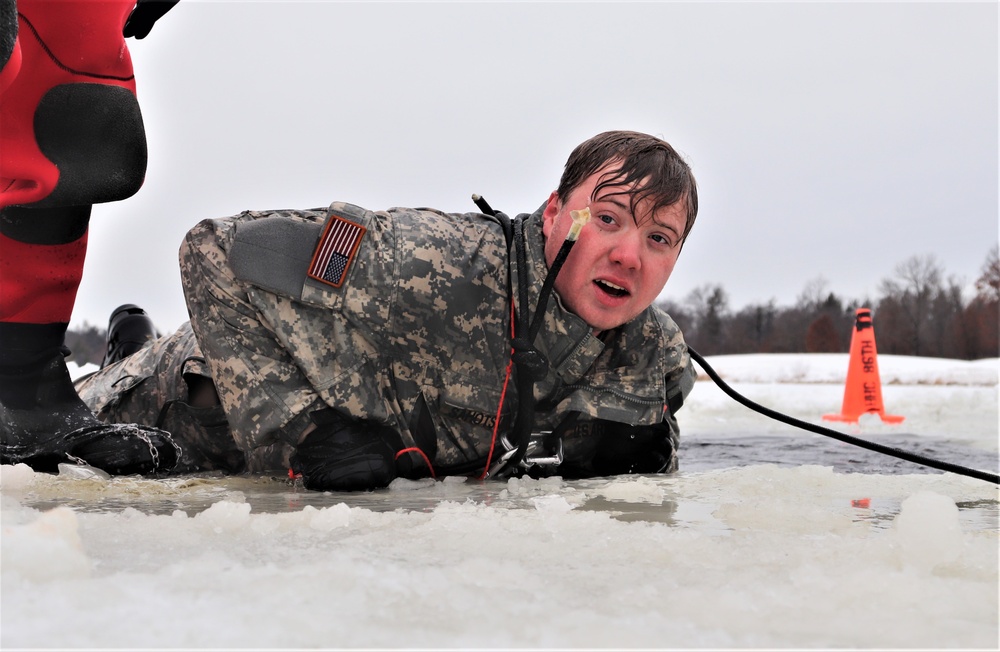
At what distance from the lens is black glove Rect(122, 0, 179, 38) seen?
231 cm

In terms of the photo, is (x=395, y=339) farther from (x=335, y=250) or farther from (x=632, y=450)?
(x=632, y=450)

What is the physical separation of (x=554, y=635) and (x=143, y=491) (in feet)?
4.74

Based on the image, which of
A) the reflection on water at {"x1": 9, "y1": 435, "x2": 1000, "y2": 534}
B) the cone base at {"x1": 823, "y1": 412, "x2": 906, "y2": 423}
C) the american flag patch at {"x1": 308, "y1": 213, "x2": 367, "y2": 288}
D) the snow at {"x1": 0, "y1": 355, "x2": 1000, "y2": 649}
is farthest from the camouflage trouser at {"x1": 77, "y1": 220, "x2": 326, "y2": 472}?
the cone base at {"x1": 823, "y1": 412, "x2": 906, "y2": 423}

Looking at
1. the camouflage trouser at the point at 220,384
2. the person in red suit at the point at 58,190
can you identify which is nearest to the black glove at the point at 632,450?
the camouflage trouser at the point at 220,384

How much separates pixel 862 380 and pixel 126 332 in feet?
14.4

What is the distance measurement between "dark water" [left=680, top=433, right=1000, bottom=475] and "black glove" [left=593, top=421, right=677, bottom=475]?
47 centimetres

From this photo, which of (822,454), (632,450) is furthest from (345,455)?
(822,454)

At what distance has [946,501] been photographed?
118cm

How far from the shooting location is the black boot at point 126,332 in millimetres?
3822

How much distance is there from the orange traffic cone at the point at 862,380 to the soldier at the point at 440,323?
10.9ft

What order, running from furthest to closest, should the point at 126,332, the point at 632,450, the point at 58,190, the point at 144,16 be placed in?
the point at 126,332 → the point at 632,450 → the point at 144,16 → the point at 58,190

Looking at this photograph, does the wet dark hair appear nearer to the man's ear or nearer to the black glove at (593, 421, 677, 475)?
the man's ear

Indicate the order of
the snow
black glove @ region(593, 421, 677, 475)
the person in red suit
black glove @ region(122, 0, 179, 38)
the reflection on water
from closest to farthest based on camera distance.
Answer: the snow < the reflection on water < the person in red suit < black glove @ region(122, 0, 179, 38) < black glove @ region(593, 421, 677, 475)

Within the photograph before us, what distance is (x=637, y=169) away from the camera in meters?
2.27
